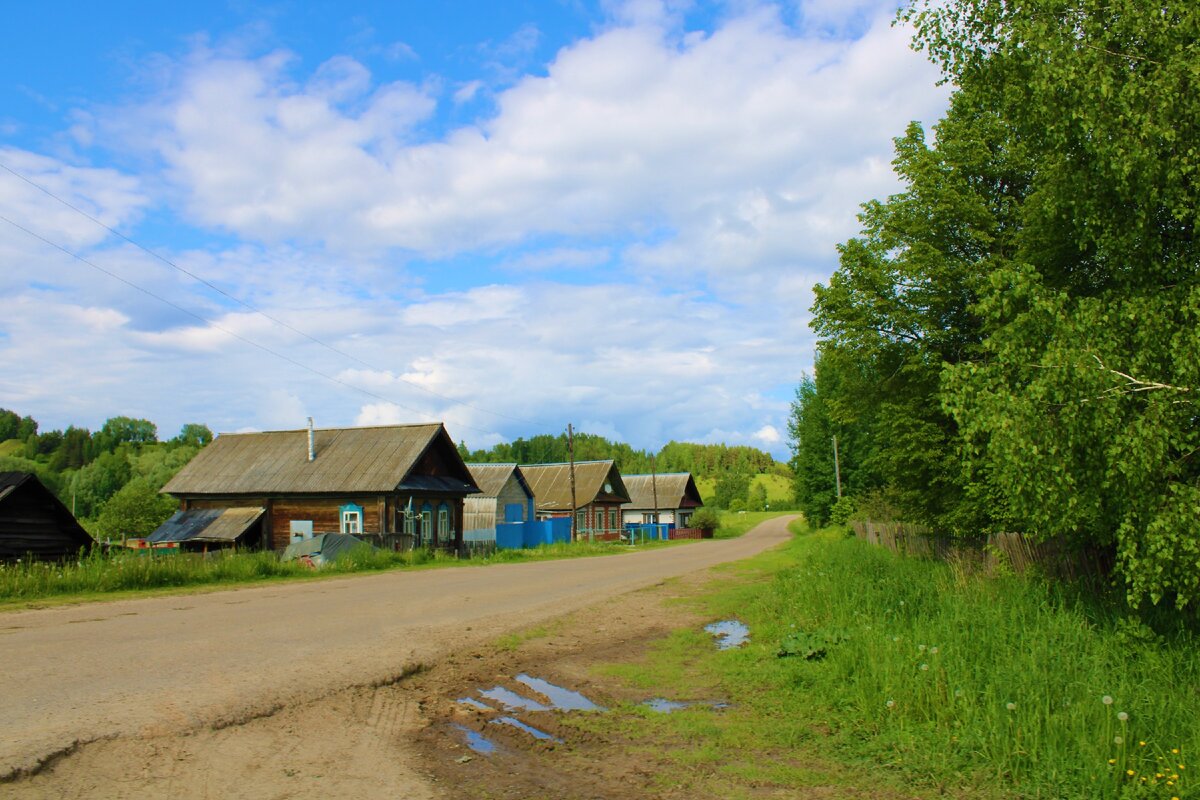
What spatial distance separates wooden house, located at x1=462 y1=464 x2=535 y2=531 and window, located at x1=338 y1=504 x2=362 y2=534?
11001 mm

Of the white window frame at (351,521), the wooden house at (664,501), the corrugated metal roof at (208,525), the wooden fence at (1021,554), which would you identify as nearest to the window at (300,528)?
the corrugated metal roof at (208,525)

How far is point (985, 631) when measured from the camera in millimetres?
8570

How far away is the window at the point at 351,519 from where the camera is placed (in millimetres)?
34406

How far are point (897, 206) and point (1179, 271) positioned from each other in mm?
10911

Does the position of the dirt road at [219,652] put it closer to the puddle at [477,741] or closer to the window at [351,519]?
the puddle at [477,741]

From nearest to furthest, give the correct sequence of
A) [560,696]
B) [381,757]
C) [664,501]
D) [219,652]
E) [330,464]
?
1. [381,757]
2. [560,696]
3. [219,652]
4. [330,464]
5. [664,501]

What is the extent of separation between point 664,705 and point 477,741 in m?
2.03

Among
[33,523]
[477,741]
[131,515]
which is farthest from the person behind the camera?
[131,515]

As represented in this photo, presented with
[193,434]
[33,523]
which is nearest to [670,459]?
[193,434]

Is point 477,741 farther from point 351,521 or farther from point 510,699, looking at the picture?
point 351,521

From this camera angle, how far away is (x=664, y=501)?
77.6 meters

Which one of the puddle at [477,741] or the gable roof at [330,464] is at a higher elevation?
the gable roof at [330,464]

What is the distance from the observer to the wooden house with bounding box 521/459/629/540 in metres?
60.0

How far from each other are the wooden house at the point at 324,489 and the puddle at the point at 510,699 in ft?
79.1
